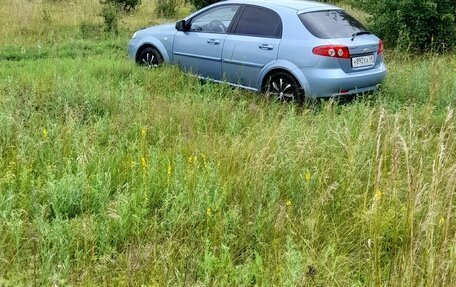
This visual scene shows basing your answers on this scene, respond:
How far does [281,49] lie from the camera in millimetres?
7031

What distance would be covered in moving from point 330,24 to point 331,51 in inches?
24.1

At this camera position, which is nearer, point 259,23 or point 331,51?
point 331,51

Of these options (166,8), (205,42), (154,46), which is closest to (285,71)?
(205,42)

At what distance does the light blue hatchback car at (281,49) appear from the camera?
678cm

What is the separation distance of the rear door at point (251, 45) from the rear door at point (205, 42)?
0.17m

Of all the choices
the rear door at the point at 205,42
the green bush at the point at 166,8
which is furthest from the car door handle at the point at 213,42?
the green bush at the point at 166,8

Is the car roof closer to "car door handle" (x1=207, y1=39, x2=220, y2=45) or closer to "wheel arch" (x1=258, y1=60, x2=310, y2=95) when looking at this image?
"car door handle" (x1=207, y1=39, x2=220, y2=45)

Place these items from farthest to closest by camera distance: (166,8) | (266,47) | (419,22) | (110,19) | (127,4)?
(127,4) < (166,8) < (110,19) < (419,22) < (266,47)

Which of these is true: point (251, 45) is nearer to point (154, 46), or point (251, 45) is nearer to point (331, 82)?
point (331, 82)

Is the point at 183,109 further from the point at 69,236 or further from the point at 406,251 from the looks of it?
the point at 406,251

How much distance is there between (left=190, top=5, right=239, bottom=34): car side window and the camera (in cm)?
781

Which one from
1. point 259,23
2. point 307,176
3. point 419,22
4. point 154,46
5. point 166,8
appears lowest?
point 307,176

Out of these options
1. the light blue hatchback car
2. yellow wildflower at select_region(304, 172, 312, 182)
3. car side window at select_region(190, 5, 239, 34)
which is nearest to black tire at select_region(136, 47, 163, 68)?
the light blue hatchback car

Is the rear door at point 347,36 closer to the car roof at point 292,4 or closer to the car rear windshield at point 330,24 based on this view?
the car rear windshield at point 330,24
